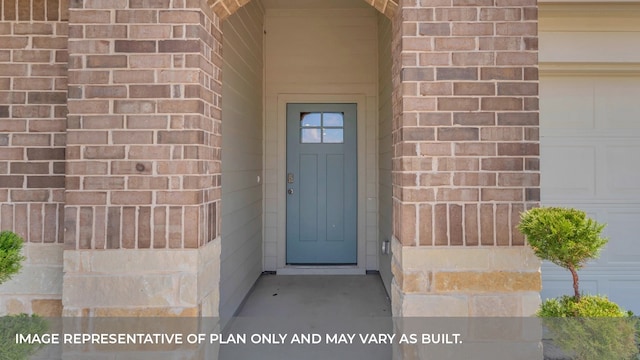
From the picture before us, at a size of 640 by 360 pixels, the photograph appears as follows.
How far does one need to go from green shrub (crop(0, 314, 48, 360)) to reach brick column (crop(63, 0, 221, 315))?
14.2 inches

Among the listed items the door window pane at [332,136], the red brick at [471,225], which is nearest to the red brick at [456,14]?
the red brick at [471,225]

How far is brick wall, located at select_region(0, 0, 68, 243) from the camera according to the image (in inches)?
87.5

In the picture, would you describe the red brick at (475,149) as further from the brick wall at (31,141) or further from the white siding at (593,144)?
the brick wall at (31,141)

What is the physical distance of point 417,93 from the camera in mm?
2045

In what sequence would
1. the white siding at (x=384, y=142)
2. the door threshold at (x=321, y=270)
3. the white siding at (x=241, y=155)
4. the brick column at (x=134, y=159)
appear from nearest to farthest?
1. the brick column at (x=134, y=159)
2. the white siding at (x=241, y=155)
3. the white siding at (x=384, y=142)
4. the door threshold at (x=321, y=270)

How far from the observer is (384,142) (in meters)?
4.39

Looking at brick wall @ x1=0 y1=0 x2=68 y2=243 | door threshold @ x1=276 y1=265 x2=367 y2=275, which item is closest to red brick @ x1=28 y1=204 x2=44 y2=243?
brick wall @ x1=0 y1=0 x2=68 y2=243

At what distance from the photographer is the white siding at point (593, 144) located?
3020 mm

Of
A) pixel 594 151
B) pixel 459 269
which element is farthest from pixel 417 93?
pixel 594 151

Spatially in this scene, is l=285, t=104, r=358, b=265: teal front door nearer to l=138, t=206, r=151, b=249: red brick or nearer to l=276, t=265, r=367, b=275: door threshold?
l=276, t=265, r=367, b=275: door threshold

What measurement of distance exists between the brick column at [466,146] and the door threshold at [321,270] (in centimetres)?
299

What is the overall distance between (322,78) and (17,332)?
4219mm

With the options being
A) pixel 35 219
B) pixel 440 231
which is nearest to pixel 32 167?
pixel 35 219

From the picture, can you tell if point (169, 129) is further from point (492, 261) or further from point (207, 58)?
point (492, 261)
